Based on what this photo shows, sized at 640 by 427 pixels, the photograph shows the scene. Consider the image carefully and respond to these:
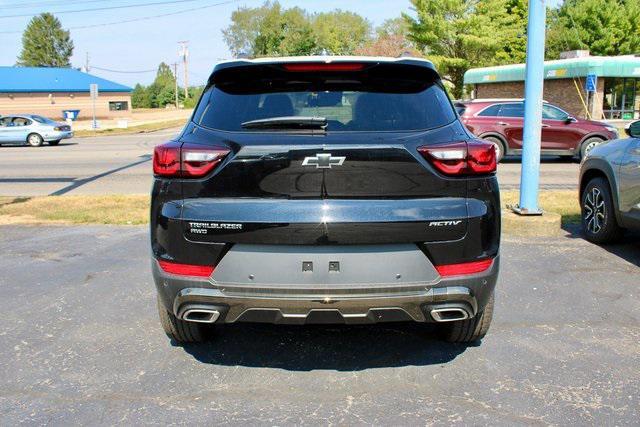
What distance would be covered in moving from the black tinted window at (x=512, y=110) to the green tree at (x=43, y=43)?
110984mm

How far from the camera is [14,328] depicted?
4535 mm

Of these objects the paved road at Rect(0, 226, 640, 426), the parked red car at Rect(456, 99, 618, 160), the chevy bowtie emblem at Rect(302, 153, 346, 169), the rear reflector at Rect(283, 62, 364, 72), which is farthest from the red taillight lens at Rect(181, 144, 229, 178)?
the parked red car at Rect(456, 99, 618, 160)

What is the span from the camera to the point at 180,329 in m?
3.94

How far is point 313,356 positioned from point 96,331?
1.63 m

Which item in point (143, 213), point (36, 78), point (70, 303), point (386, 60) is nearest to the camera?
point (386, 60)

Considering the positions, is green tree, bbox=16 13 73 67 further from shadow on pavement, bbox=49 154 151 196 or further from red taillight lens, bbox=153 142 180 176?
red taillight lens, bbox=153 142 180 176

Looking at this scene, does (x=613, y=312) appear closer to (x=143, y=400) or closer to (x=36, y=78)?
(x=143, y=400)

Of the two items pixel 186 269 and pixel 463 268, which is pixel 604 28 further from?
pixel 186 269

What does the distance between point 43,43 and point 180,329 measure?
400 ft

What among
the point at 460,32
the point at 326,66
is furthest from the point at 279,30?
the point at 326,66

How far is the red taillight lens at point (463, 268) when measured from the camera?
3293 millimetres

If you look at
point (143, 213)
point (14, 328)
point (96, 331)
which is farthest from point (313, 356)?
point (143, 213)

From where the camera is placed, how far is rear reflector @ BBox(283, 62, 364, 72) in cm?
364

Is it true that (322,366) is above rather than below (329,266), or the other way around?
below
